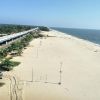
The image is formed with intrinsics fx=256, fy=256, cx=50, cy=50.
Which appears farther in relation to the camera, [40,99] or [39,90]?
[39,90]

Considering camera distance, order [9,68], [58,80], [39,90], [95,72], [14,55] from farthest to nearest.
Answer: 1. [14,55]
2. [95,72]
3. [9,68]
4. [58,80]
5. [39,90]

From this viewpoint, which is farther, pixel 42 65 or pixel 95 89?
pixel 42 65

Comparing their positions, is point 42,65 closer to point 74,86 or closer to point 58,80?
point 58,80

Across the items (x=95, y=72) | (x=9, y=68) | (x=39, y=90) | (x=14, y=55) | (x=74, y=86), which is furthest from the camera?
(x=14, y=55)

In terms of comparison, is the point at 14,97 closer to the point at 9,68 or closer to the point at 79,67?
the point at 9,68

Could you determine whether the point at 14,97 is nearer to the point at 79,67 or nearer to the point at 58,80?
the point at 58,80

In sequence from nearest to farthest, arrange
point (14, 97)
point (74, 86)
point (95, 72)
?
1. point (14, 97)
2. point (74, 86)
3. point (95, 72)

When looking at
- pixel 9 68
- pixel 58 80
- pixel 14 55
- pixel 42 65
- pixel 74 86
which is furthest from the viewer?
pixel 14 55

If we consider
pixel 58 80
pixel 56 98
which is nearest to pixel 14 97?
pixel 56 98

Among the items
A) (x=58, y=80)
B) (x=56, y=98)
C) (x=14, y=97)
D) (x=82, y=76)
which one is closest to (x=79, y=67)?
(x=82, y=76)
